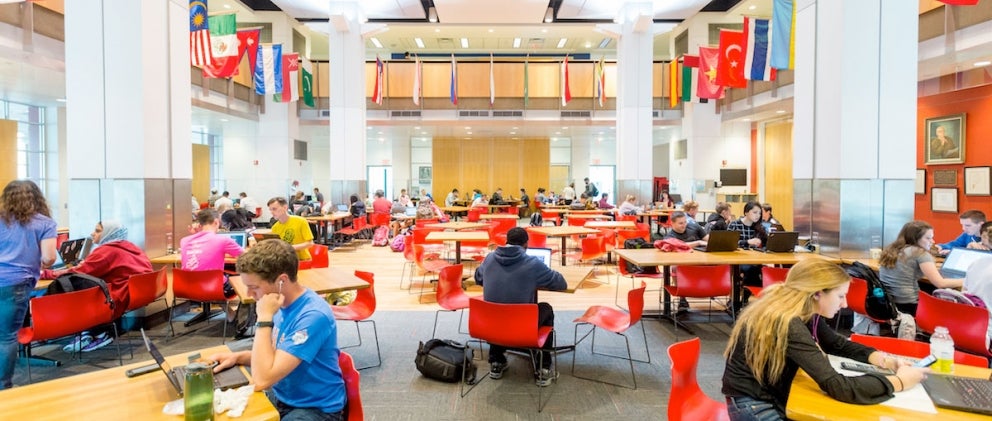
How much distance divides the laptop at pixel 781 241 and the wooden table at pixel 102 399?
5850mm

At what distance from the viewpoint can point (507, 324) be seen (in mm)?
3750

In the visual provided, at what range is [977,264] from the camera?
397 centimetres

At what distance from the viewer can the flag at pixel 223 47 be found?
11.2 m

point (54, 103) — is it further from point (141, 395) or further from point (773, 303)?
point (773, 303)

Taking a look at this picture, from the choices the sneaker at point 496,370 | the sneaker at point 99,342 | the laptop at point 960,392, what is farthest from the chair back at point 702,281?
the sneaker at point 99,342

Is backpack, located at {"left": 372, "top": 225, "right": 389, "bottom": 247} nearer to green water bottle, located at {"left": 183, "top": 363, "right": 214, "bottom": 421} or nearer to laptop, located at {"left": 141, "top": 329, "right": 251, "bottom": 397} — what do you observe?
laptop, located at {"left": 141, "top": 329, "right": 251, "bottom": 397}

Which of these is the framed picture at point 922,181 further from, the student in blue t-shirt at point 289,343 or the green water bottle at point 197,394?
the green water bottle at point 197,394

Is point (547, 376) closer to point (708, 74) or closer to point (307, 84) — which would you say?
point (708, 74)

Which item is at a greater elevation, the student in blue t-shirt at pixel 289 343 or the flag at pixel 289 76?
the flag at pixel 289 76

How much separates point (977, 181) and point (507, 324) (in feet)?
36.0

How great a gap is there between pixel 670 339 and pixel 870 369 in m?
3.29

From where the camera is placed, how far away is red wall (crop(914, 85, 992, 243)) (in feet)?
32.0

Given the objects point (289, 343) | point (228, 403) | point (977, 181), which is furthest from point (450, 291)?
point (977, 181)

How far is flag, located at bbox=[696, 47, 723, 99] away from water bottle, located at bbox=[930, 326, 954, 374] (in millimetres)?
12650
